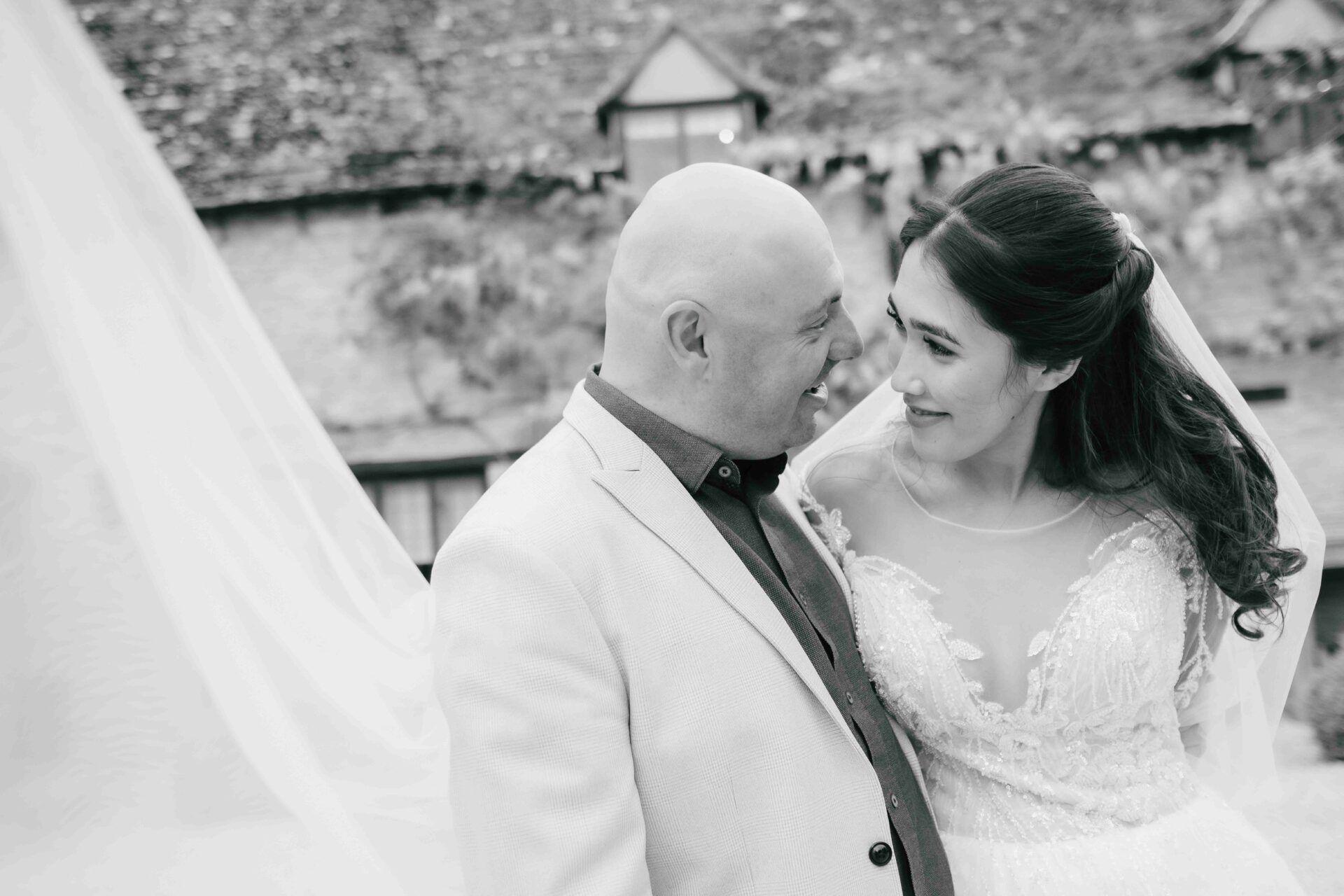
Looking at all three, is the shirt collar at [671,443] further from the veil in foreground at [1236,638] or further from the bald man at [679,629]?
the veil in foreground at [1236,638]

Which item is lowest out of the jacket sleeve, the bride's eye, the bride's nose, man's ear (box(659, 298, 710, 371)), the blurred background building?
the blurred background building

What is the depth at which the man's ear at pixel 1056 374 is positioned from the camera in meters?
2.40

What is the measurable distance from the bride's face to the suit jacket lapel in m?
0.57

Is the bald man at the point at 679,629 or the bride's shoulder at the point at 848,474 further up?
the bald man at the point at 679,629

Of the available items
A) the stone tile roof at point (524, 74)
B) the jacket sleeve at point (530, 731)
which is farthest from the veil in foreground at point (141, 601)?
the stone tile roof at point (524, 74)

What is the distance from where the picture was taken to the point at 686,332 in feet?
6.56

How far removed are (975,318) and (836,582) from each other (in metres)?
0.61

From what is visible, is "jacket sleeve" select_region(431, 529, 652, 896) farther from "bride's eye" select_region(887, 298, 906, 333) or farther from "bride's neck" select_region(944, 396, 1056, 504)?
"bride's neck" select_region(944, 396, 1056, 504)

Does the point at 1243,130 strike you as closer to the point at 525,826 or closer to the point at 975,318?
the point at 975,318

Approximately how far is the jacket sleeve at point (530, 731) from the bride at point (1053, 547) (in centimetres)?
77

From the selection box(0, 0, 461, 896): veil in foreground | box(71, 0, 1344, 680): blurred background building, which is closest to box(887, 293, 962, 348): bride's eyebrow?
box(0, 0, 461, 896): veil in foreground

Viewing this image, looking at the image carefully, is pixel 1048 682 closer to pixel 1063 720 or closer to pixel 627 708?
pixel 1063 720

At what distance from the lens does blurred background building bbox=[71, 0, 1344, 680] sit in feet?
21.3

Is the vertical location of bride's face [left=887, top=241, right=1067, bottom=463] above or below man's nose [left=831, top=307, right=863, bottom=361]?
below
